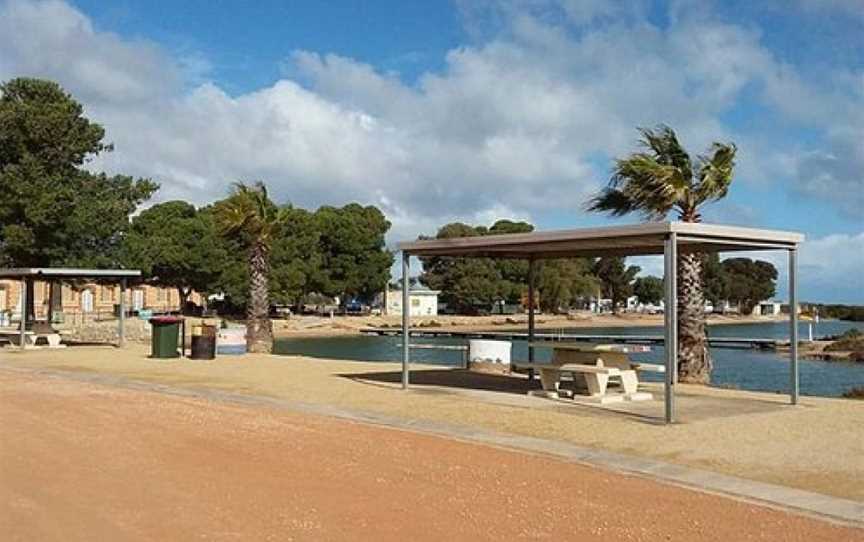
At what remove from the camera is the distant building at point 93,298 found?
64312mm

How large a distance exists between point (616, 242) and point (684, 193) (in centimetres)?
566

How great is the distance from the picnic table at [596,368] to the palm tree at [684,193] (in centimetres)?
410

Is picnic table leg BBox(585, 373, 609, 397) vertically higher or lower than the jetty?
higher

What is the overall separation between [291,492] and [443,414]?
4975 millimetres

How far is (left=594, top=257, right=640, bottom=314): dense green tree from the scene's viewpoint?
10944 centimetres

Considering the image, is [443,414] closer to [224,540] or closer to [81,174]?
[224,540]

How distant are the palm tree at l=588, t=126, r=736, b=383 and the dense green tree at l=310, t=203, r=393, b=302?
183 feet

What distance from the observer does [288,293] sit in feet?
229

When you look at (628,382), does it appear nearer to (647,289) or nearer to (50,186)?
(50,186)

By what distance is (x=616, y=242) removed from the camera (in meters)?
13.5

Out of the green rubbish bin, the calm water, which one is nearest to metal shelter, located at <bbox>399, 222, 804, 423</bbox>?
the calm water

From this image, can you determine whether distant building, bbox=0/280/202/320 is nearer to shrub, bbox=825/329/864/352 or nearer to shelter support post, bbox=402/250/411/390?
shrub, bbox=825/329/864/352

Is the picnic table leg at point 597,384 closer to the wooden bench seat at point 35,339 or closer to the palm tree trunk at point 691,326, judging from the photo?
the palm tree trunk at point 691,326

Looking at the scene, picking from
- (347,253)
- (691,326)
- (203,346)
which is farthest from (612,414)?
(347,253)
